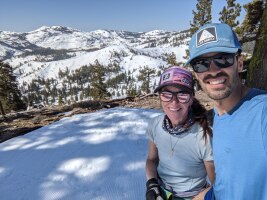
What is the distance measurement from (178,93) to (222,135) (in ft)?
3.35

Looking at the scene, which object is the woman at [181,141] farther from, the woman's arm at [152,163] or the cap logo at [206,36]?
the cap logo at [206,36]

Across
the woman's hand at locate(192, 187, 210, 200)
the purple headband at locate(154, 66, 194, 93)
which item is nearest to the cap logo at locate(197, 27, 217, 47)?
the purple headband at locate(154, 66, 194, 93)

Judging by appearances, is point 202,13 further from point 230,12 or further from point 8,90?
point 8,90

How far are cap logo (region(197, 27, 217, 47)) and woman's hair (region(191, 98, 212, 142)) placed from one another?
1076 mm

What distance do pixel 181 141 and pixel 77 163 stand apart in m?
3.51

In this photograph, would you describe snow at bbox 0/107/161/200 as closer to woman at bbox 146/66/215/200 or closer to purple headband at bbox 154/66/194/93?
woman at bbox 146/66/215/200

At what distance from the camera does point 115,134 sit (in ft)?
23.6

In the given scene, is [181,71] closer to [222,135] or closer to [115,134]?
[222,135]

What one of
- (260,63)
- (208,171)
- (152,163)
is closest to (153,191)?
(152,163)

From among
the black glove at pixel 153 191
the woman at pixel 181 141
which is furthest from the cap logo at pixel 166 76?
the black glove at pixel 153 191

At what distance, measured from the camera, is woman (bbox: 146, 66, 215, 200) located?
2715mm

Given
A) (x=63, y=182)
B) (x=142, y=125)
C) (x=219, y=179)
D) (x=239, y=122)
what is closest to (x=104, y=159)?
(x=63, y=182)

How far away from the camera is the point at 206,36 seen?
6.40 ft

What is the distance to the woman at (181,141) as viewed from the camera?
107 inches
